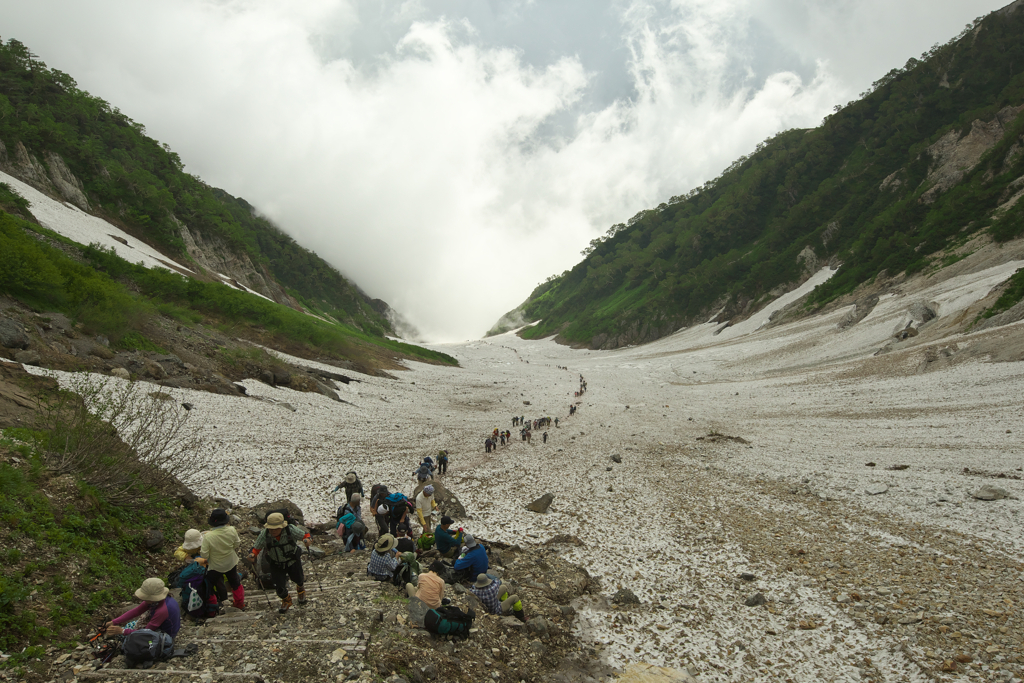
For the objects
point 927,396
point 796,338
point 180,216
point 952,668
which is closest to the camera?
point 952,668

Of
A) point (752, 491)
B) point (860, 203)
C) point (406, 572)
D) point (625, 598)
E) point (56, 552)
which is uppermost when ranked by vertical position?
point (860, 203)

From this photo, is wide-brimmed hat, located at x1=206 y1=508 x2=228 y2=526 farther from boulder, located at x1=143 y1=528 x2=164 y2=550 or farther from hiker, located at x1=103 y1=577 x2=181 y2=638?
boulder, located at x1=143 y1=528 x2=164 y2=550

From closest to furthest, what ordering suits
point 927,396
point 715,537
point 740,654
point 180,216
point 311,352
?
point 740,654
point 715,537
point 927,396
point 311,352
point 180,216

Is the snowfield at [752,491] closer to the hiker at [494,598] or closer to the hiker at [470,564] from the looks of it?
the hiker at [494,598]

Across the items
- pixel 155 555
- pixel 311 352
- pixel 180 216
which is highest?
pixel 180 216

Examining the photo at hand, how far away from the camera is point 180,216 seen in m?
69.6

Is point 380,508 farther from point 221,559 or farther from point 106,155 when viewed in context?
point 106,155

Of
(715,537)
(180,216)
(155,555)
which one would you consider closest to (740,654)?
(715,537)

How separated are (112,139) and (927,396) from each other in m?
105

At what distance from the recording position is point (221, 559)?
709cm

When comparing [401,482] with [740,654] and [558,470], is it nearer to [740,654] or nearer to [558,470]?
[558,470]

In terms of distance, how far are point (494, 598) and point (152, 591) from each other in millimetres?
5248

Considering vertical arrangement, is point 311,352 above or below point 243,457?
above

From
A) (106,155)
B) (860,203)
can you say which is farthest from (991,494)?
(860,203)
